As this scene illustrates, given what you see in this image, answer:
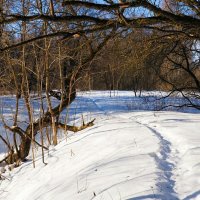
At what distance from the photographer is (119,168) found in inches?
212

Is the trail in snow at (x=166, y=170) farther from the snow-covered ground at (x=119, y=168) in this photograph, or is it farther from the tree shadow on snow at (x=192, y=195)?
the tree shadow on snow at (x=192, y=195)

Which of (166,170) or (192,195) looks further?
(166,170)

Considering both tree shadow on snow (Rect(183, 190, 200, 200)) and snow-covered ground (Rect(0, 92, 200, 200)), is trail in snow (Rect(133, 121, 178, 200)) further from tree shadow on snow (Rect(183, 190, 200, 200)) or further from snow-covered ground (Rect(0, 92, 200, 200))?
tree shadow on snow (Rect(183, 190, 200, 200))

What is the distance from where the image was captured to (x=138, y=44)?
27.3 feet

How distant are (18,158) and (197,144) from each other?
5313 millimetres

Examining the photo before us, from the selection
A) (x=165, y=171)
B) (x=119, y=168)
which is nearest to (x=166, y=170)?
(x=165, y=171)

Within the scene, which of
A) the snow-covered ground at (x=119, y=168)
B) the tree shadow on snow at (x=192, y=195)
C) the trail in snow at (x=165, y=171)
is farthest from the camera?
the snow-covered ground at (x=119, y=168)

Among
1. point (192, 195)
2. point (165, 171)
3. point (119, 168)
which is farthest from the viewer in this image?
point (119, 168)

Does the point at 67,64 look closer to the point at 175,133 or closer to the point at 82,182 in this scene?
the point at 175,133

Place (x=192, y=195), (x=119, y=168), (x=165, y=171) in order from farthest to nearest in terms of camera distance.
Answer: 1. (x=119, y=168)
2. (x=165, y=171)
3. (x=192, y=195)

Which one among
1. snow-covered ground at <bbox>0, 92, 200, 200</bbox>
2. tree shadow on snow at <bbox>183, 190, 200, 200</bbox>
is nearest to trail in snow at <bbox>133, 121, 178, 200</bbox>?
snow-covered ground at <bbox>0, 92, 200, 200</bbox>

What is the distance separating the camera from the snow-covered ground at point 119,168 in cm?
443

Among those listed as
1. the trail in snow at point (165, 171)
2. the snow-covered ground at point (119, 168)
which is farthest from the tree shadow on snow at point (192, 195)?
the trail in snow at point (165, 171)

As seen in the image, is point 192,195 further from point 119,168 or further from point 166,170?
point 119,168
